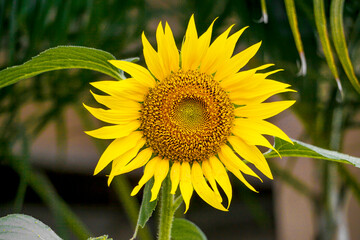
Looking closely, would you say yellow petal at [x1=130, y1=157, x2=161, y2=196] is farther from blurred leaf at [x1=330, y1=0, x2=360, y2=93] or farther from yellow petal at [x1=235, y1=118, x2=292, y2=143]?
blurred leaf at [x1=330, y1=0, x2=360, y2=93]

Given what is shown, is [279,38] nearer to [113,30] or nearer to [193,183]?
[113,30]

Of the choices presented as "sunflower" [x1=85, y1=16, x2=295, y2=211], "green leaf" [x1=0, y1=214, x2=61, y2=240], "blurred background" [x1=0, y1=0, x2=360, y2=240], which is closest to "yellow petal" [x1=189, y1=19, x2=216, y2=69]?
"sunflower" [x1=85, y1=16, x2=295, y2=211]

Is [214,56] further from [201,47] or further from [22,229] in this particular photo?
[22,229]

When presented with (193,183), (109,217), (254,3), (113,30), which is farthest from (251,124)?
(109,217)

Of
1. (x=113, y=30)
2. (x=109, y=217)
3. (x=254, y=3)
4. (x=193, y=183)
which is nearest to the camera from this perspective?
(x=193, y=183)

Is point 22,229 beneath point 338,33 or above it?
beneath

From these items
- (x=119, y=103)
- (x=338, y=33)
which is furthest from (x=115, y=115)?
(x=338, y=33)
